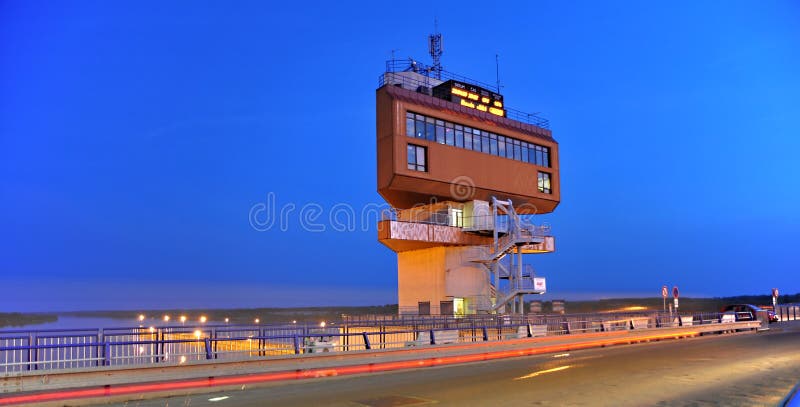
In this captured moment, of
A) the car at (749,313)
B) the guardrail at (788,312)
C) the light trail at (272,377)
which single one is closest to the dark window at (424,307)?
the light trail at (272,377)

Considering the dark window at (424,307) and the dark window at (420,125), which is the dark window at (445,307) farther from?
the dark window at (420,125)

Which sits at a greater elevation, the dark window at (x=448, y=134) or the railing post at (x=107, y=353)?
the dark window at (x=448, y=134)

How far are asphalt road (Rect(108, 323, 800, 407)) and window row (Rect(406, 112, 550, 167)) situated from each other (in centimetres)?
2499

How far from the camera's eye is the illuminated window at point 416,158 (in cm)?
4375

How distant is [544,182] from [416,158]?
591 inches

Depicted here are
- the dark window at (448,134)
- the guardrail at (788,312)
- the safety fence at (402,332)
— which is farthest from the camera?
the guardrail at (788,312)

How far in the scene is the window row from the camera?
147ft

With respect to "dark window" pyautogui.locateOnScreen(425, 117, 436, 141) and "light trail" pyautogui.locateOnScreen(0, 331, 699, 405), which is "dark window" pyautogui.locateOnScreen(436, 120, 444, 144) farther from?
"light trail" pyautogui.locateOnScreen(0, 331, 699, 405)

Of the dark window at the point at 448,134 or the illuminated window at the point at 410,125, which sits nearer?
the illuminated window at the point at 410,125

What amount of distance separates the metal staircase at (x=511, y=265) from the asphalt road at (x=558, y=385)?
23326 mm

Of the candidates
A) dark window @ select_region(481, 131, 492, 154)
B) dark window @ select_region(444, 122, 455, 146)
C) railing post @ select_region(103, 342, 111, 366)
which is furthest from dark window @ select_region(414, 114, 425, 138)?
railing post @ select_region(103, 342, 111, 366)

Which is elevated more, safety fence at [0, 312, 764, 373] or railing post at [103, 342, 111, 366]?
railing post at [103, 342, 111, 366]

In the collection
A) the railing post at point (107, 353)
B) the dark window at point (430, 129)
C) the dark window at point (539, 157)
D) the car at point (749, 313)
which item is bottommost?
the car at point (749, 313)

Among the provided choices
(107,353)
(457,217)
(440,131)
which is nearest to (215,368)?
(107,353)
